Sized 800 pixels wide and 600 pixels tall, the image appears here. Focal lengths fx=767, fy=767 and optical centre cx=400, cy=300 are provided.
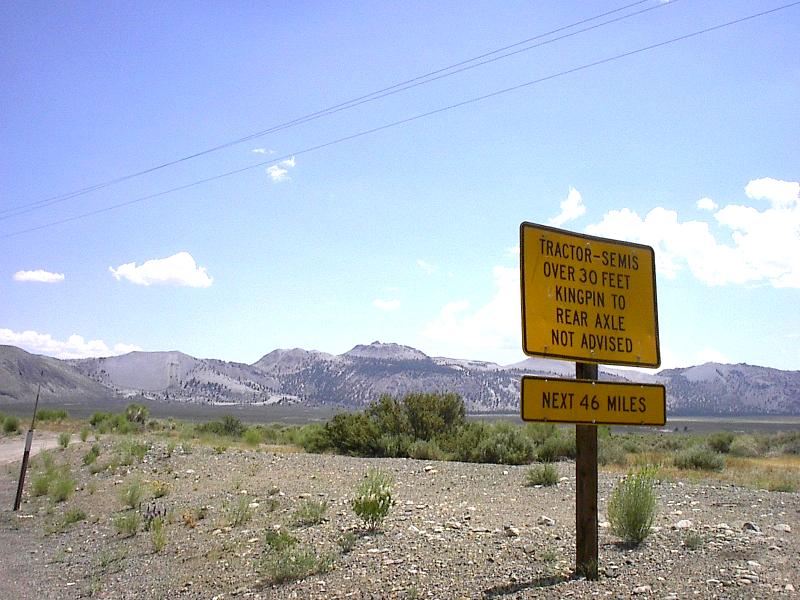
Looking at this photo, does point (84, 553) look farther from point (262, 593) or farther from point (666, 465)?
point (666, 465)

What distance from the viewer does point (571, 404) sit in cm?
789

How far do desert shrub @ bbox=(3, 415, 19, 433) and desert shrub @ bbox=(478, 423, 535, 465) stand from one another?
29576 millimetres

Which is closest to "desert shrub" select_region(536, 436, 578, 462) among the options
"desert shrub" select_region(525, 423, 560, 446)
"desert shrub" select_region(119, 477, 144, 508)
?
"desert shrub" select_region(525, 423, 560, 446)

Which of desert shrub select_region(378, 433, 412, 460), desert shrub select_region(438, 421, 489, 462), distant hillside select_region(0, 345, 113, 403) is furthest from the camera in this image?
distant hillside select_region(0, 345, 113, 403)

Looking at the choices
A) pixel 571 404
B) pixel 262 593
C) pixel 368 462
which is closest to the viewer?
pixel 571 404

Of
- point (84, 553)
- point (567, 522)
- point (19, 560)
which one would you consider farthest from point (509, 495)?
point (19, 560)

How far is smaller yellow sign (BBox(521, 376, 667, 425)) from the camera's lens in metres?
7.65

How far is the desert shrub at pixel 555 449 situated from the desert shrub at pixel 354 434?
5.42 meters

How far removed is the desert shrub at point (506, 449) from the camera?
22547 mm

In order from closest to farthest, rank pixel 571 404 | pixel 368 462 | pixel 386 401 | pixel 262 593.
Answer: pixel 571 404 → pixel 262 593 → pixel 368 462 → pixel 386 401

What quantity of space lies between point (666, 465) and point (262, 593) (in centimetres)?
1585

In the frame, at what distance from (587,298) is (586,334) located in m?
0.41

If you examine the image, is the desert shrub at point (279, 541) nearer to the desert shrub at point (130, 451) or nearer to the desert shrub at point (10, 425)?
the desert shrub at point (130, 451)

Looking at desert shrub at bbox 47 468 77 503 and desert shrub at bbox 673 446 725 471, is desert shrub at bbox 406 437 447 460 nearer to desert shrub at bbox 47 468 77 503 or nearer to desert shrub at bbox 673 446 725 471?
desert shrub at bbox 673 446 725 471
